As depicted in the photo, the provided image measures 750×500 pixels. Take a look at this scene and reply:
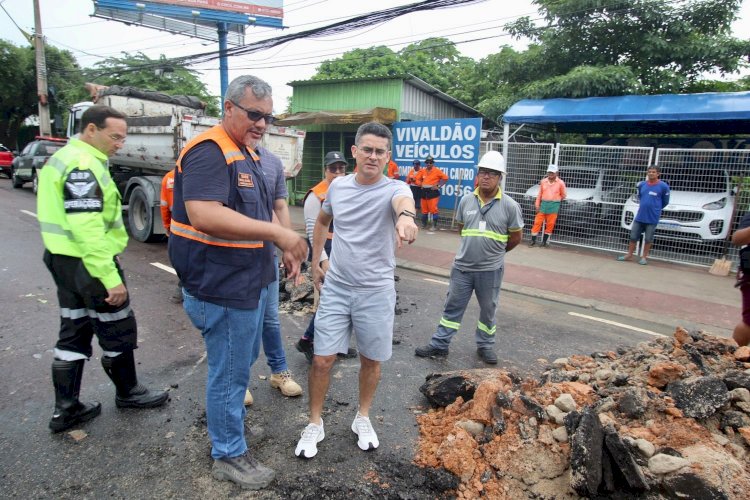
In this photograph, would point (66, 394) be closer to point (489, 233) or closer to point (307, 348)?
point (307, 348)

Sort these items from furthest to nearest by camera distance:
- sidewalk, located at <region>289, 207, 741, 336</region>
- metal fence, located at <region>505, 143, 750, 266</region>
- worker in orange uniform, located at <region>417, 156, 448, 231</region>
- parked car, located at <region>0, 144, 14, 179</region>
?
parked car, located at <region>0, 144, 14, 179</region> < worker in orange uniform, located at <region>417, 156, 448, 231</region> < metal fence, located at <region>505, 143, 750, 266</region> < sidewalk, located at <region>289, 207, 741, 336</region>

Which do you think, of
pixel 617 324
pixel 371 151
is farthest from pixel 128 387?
pixel 617 324

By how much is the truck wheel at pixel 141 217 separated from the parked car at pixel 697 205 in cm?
923

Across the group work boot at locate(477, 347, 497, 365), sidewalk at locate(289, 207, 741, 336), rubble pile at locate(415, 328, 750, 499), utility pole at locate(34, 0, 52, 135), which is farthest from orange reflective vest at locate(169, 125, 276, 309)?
utility pole at locate(34, 0, 52, 135)

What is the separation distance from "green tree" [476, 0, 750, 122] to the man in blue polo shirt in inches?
199

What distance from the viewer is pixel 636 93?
13.2m

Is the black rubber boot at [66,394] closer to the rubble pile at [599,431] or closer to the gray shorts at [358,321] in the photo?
the gray shorts at [358,321]

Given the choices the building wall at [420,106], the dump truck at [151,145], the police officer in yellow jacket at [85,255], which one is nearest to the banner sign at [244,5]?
the building wall at [420,106]

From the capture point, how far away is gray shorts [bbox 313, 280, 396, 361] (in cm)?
274

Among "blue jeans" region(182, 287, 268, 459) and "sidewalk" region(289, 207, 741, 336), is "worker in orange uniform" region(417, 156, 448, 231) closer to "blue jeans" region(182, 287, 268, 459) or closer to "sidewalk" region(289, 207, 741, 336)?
"sidewalk" region(289, 207, 741, 336)

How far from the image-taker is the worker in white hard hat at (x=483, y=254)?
425 centimetres

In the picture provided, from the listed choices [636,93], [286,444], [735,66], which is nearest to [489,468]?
[286,444]

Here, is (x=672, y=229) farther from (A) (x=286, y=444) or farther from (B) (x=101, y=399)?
(B) (x=101, y=399)

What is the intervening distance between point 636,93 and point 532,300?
9580mm
